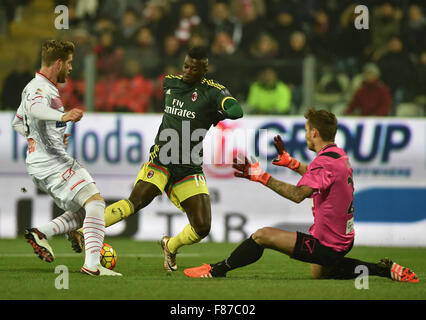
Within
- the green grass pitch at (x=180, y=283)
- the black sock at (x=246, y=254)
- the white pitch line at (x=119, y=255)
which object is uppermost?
the black sock at (x=246, y=254)

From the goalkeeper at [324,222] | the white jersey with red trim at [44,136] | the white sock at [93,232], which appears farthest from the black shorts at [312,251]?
the white jersey with red trim at [44,136]

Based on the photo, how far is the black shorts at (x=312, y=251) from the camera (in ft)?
24.0

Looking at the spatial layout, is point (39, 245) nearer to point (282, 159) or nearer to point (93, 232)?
point (93, 232)

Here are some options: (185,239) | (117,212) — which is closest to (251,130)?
(185,239)

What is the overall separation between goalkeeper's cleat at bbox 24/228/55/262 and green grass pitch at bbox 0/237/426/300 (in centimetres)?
19

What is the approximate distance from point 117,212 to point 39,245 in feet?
3.18

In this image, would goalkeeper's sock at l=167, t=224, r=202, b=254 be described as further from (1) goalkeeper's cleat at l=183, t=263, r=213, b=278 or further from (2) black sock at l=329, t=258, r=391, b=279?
(2) black sock at l=329, t=258, r=391, b=279

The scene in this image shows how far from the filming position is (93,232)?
757cm

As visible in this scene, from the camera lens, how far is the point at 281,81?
12578 millimetres

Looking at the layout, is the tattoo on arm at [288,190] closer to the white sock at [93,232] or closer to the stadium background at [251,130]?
the white sock at [93,232]

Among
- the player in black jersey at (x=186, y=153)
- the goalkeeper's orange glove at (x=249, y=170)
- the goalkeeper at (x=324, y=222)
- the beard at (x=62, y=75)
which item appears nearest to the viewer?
the goalkeeper's orange glove at (x=249, y=170)

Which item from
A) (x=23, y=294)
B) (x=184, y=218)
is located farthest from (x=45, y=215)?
(x=23, y=294)

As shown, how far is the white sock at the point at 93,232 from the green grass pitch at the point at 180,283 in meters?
0.21
